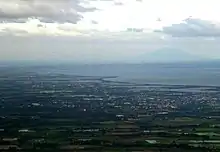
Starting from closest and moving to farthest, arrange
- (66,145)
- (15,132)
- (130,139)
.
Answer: (66,145)
(130,139)
(15,132)

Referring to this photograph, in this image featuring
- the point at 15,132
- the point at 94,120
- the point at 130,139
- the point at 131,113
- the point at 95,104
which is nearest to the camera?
the point at 130,139

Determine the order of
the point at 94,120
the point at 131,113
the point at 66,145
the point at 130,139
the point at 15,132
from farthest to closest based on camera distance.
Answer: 1. the point at 131,113
2. the point at 94,120
3. the point at 15,132
4. the point at 130,139
5. the point at 66,145

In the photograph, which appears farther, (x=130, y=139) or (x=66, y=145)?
(x=130, y=139)

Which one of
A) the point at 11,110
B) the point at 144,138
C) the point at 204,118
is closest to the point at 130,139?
the point at 144,138

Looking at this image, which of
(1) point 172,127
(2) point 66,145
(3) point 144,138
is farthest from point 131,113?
(2) point 66,145

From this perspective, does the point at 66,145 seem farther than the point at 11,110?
No

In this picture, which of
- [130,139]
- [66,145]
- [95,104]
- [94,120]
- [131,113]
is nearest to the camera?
[66,145]

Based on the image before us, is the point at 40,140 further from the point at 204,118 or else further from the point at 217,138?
the point at 204,118

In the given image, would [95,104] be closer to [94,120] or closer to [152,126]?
[94,120]
